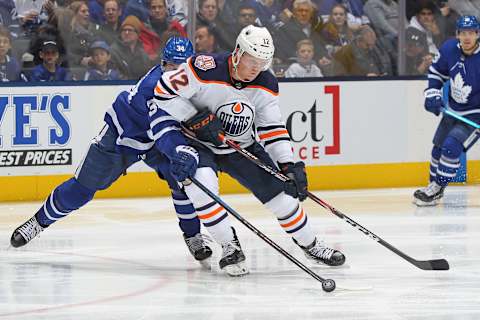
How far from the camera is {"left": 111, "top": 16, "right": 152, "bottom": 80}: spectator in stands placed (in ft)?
25.1

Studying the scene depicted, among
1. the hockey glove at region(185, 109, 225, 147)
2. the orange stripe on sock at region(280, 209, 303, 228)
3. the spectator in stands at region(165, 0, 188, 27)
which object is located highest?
the hockey glove at region(185, 109, 225, 147)

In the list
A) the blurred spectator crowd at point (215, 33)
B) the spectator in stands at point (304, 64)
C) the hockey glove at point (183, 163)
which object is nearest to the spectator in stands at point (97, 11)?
the blurred spectator crowd at point (215, 33)

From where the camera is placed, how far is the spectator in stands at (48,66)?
24.3 feet

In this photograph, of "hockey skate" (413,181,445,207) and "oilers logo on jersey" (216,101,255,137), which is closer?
"oilers logo on jersey" (216,101,255,137)

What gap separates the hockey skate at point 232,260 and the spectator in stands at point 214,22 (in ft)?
11.1

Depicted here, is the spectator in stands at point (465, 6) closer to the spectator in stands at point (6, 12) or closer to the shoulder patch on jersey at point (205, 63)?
the spectator in stands at point (6, 12)

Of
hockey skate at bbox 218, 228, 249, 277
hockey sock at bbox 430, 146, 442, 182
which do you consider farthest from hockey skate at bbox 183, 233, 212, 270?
hockey sock at bbox 430, 146, 442, 182

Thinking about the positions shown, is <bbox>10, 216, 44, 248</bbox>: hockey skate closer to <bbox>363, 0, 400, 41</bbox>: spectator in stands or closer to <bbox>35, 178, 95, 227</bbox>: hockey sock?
<bbox>35, 178, 95, 227</bbox>: hockey sock

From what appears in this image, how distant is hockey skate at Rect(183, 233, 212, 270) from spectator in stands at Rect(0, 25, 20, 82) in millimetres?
2705

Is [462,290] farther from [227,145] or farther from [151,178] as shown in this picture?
[151,178]

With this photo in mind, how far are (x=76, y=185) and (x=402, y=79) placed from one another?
3.75 meters

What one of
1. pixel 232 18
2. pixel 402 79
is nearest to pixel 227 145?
pixel 232 18

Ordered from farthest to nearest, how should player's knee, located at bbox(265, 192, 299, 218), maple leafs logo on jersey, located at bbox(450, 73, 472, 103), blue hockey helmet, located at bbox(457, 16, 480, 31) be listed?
maple leafs logo on jersey, located at bbox(450, 73, 472, 103)
blue hockey helmet, located at bbox(457, 16, 480, 31)
player's knee, located at bbox(265, 192, 299, 218)

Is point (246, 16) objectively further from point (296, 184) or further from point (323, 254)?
point (296, 184)
